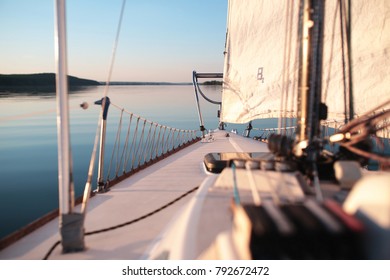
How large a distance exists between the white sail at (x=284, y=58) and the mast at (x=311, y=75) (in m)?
0.43

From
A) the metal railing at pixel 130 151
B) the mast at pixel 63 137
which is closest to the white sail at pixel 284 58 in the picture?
the metal railing at pixel 130 151

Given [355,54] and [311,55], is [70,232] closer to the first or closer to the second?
[311,55]

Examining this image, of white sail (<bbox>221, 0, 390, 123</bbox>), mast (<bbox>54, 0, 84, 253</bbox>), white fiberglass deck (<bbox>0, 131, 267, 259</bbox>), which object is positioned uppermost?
white sail (<bbox>221, 0, 390, 123</bbox>)

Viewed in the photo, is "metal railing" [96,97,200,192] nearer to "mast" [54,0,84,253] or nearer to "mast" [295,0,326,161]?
"mast" [54,0,84,253]

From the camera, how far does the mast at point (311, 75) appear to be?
3432 millimetres

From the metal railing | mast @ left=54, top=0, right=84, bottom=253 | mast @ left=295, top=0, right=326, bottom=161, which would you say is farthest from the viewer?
the metal railing

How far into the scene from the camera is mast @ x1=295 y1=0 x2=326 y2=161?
11.3ft

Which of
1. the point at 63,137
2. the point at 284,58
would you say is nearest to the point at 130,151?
the point at 284,58

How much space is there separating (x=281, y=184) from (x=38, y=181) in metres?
12.2

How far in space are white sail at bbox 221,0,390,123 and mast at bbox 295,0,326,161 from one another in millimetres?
433

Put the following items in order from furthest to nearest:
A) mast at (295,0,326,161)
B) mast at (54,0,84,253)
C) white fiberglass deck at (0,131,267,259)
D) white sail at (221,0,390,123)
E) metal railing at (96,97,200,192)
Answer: metal railing at (96,97,200,192) → white sail at (221,0,390,123) → mast at (295,0,326,161) → white fiberglass deck at (0,131,267,259) → mast at (54,0,84,253)

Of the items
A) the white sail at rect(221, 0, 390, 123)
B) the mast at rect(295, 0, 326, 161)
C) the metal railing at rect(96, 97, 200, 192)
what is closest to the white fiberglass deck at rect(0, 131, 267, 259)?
the metal railing at rect(96, 97, 200, 192)
